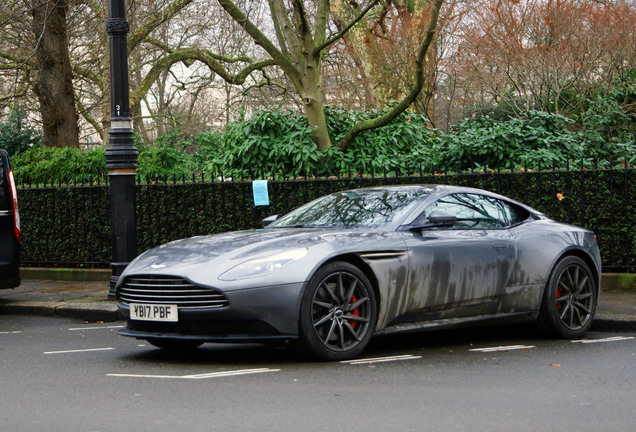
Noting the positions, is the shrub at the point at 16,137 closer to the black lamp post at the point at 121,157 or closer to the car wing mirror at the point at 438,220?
the black lamp post at the point at 121,157

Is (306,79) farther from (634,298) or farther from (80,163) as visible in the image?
(634,298)

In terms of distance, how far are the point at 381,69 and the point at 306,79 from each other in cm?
935

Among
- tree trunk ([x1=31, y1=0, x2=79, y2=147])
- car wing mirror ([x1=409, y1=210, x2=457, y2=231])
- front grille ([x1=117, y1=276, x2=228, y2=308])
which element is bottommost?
front grille ([x1=117, y1=276, x2=228, y2=308])

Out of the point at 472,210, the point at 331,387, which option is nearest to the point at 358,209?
the point at 472,210

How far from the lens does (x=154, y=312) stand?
6.59 meters

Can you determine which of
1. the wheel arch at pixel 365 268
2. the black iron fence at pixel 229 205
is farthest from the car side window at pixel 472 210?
the black iron fence at pixel 229 205

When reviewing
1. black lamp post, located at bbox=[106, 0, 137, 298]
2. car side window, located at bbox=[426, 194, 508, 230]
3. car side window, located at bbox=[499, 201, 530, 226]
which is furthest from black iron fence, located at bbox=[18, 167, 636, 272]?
car side window, located at bbox=[426, 194, 508, 230]

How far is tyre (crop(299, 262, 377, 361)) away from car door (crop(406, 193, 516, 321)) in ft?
1.62

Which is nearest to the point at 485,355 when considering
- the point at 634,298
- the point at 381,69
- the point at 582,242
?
the point at 582,242

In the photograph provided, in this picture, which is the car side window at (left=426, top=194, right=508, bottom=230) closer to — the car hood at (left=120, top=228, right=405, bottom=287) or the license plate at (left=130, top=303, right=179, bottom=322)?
the car hood at (left=120, top=228, right=405, bottom=287)

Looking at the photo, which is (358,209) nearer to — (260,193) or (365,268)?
(365,268)

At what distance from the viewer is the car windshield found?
290 inches

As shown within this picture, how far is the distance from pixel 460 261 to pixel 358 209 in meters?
0.98

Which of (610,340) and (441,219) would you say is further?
(610,340)
